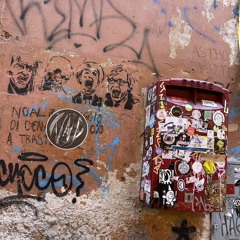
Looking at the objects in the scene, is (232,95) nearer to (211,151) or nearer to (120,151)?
(211,151)

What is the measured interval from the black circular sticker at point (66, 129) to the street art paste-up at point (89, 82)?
0.19 meters

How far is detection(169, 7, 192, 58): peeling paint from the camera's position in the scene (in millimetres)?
4195

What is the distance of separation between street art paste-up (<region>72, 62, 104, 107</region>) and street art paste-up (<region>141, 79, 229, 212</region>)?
0.67m

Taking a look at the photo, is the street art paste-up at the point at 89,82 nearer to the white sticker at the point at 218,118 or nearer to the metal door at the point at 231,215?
the white sticker at the point at 218,118

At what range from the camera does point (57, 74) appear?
12.6 ft

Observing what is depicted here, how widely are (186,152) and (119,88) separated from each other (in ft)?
3.43

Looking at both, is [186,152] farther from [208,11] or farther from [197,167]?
[208,11]

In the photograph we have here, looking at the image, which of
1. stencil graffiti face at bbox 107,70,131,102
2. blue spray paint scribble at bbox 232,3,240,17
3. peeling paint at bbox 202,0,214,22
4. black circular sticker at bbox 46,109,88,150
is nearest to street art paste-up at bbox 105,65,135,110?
stencil graffiti face at bbox 107,70,131,102

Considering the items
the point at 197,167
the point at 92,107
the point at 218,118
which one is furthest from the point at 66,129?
the point at 218,118

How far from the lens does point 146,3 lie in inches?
164

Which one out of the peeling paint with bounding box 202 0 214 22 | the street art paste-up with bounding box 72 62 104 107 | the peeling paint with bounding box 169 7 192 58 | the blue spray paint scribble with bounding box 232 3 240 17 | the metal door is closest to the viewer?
the street art paste-up with bounding box 72 62 104 107

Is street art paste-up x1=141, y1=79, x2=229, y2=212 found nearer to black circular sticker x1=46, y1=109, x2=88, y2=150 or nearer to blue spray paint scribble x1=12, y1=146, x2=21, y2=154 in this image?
black circular sticker x1=46, y1=109, x2=88, y2=150

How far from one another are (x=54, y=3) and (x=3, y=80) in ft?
3.32

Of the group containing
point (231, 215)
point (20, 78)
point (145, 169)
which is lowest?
point (231, 215)
